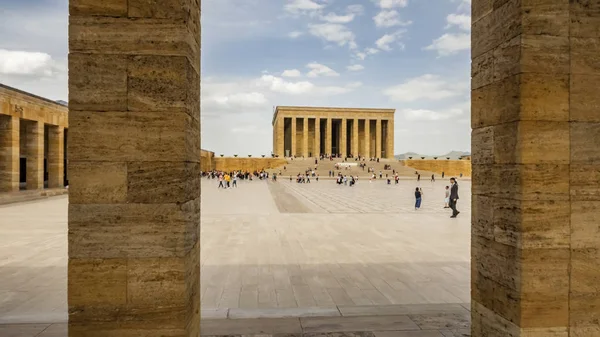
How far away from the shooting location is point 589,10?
372 cm

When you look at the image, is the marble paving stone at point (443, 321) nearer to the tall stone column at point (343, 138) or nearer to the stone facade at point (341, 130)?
the stone facade at point (341, 130)

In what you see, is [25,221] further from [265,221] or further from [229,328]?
[229,328]

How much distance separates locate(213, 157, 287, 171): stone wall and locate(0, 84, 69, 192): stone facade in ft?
145

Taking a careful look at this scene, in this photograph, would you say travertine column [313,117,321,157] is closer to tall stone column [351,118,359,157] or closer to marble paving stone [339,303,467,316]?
tall stone column [351,118,359,157]

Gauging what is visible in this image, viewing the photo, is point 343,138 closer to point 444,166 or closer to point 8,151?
point 444,166

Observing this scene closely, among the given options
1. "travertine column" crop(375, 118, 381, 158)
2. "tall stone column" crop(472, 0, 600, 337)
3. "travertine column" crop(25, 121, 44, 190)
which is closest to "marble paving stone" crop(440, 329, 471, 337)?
"tall stone column" crop(472, 0, 600, 337)

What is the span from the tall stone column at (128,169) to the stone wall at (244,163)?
226ft

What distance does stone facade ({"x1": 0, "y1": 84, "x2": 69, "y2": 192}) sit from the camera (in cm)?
2477

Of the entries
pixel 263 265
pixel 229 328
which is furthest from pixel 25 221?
pixel 229 328

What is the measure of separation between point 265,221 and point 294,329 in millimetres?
9589

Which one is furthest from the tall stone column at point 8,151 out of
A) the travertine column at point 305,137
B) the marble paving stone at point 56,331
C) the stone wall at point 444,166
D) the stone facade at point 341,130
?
the stone wall at point 444,166

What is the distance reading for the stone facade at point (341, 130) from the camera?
3027 inches

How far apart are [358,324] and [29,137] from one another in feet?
103

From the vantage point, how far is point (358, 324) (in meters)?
4.99
